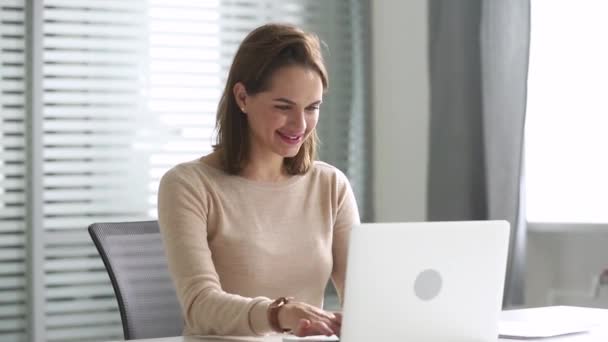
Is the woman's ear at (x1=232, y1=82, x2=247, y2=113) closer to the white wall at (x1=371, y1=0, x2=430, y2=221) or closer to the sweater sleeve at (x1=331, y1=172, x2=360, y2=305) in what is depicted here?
the sweater sleeve at (x1=331, y1=172, x2=360, y2=305)

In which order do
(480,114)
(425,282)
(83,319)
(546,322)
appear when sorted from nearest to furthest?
(425,282) < (546,322) < (480,114) < (83,319)

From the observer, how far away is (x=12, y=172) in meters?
3.56

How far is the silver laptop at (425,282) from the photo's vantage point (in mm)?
1450

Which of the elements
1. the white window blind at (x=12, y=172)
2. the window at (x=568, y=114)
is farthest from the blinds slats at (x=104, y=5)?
the window at (x=568, y=114)

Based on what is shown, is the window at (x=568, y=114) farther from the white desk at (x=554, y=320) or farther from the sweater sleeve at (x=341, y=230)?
the sweater sleeve at (x=341, y=230)

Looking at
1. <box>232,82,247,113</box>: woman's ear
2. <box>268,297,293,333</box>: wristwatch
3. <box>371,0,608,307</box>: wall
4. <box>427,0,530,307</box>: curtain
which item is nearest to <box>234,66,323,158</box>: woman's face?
<box>232,82,247,113</box>: woman's ear

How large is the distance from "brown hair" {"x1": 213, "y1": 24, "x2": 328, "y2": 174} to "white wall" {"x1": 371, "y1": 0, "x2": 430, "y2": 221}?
179 cm

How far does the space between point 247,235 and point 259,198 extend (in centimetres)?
10

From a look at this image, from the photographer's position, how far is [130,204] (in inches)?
147

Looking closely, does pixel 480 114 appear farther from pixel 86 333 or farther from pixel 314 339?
pixel 314 339

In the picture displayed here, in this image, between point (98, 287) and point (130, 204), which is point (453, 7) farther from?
point (98, 287)

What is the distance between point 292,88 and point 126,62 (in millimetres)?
1781

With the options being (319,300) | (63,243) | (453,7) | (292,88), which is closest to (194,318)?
(319,300)

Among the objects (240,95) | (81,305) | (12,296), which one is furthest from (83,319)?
(240,95)
